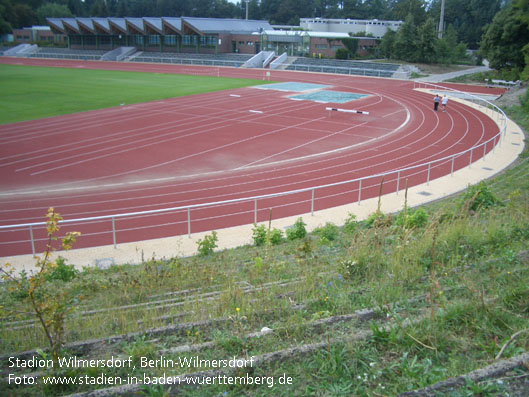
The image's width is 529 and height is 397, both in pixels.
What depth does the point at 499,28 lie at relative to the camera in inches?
2000

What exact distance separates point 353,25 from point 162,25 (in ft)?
117

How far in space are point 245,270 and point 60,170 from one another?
52.4 ft

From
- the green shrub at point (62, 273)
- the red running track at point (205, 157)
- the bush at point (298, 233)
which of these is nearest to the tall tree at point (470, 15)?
the red running track at point (205, 157)

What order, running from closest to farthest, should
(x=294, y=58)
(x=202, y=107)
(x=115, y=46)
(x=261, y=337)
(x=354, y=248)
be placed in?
(x=261, y=337), (x=354, y=248), (x=202, y=107), (x=294, y=58), (x=115, y=46)

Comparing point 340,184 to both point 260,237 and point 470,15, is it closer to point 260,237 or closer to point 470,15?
point 260,237

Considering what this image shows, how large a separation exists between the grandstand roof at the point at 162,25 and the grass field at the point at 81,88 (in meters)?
23.2

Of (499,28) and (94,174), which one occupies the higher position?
(499,28)

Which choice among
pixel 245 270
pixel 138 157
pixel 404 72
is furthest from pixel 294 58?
pixel 245 270

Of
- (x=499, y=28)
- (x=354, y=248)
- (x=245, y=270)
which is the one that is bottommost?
(x=245, y=270)

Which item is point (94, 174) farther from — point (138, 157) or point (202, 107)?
point (202, 107)

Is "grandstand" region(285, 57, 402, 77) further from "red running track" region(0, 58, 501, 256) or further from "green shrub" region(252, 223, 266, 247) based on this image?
"green shrub" region(252, 223, 266, 247)

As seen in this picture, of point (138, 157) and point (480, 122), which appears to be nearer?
point (138, 157)

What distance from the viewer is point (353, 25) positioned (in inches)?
3529

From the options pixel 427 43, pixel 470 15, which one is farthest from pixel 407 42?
pixel 470 15
